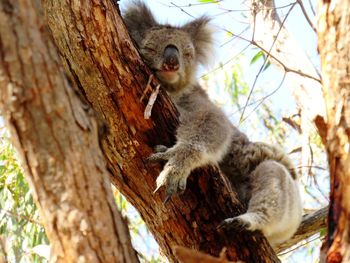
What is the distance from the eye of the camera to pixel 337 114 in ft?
5.16

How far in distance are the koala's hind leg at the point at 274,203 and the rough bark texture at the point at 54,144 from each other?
4.69 ft

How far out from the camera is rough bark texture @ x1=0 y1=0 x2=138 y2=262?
4.55ft

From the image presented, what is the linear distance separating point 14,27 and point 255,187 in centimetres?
213

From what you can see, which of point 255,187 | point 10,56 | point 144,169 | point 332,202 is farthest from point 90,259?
point 255,187

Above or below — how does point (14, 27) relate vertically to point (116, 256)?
above

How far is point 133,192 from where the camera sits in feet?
8.91

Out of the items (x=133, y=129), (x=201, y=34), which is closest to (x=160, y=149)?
(x=133, y=129)

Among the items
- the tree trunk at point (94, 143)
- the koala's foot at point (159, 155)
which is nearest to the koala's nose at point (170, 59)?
the tree trunk at point (94, 143)

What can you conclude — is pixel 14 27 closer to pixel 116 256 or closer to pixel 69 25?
pixel 116 256

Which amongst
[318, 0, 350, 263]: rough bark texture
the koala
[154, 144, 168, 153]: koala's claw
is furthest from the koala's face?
[318, 0, 350, 263]: rough bark texture

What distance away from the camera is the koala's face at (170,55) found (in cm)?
333

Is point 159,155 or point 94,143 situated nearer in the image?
point 94,143

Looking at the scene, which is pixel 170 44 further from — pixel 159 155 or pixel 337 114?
pixel 337 114

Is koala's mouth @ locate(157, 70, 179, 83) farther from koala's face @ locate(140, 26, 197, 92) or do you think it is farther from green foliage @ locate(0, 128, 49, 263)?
green foliage @ locate(0, 128, 49, 263)
